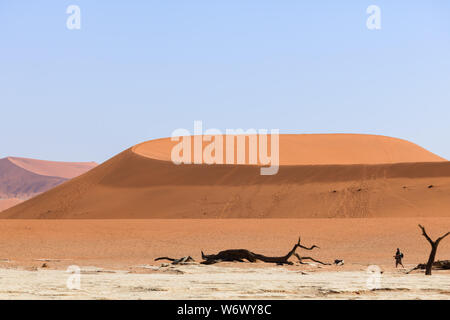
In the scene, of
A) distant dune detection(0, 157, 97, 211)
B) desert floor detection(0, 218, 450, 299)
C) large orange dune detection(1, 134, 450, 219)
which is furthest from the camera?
distant dune detection(0, 157, 97, 211)

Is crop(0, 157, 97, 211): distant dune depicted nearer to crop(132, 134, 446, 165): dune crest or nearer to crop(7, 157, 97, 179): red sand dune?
crop(7, 157, 97, 179): red sand dune

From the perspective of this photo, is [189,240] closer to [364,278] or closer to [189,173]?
[364,278]

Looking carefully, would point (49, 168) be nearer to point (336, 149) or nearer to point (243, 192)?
point (336, 149)
